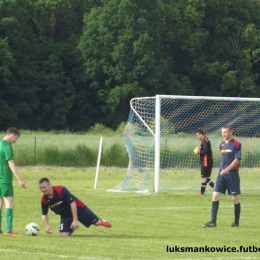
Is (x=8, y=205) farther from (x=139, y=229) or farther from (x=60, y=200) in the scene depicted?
(x=139, y=229)

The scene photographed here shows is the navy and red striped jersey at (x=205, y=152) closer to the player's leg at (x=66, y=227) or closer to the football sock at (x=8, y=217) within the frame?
the player's leg at (x=66, y=227)

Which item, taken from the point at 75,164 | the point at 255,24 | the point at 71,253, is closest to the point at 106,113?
the point at 255,24

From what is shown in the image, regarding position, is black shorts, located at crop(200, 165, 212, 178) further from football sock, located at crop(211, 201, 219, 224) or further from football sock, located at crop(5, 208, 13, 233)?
football sock, located at crop(5, 208, 13, 233)

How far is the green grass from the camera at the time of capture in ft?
38.6

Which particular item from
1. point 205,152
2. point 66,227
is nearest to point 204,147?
point 205,152

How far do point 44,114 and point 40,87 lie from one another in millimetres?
2571

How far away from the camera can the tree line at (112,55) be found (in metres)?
71.6

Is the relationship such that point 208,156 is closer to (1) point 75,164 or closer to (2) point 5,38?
(1) point 75,164

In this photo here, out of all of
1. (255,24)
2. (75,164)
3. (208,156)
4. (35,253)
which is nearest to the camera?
Answer: (35,253)

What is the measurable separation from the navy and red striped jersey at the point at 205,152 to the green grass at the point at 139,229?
38.5 inches

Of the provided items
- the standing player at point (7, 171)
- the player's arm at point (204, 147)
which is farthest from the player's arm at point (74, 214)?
the player's arm at point (204, 147)

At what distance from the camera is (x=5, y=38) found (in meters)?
70.6

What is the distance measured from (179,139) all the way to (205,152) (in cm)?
717

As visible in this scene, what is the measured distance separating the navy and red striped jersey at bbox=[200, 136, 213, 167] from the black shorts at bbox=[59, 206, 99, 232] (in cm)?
875
